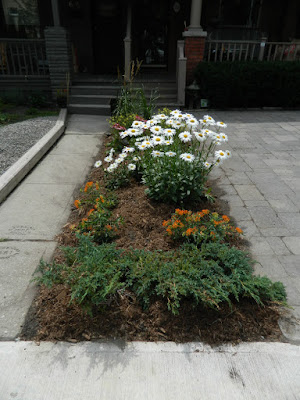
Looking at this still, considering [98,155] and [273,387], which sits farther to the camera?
[98,155]

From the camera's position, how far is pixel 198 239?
8.75 ft

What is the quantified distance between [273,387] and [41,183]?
11.8ft

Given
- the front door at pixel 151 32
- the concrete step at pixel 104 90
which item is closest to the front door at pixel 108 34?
the front door at pixel 151 32

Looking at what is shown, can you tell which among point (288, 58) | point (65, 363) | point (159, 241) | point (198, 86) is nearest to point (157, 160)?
Result: point (159, 241)

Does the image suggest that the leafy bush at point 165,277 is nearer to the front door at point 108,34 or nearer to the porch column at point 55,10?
the porch column at point 55,10

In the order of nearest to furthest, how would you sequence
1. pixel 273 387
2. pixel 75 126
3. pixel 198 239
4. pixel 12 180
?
1. pixel 273 387
2. pixel 198 239
3. pixel 12 180
4. pixel 75 126

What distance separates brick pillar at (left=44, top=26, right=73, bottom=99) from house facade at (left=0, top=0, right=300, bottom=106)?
0.90 m

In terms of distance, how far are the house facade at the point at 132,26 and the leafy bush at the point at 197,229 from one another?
736 cm

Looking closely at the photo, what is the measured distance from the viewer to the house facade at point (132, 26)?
31.3 ft

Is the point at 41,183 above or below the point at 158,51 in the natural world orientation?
below

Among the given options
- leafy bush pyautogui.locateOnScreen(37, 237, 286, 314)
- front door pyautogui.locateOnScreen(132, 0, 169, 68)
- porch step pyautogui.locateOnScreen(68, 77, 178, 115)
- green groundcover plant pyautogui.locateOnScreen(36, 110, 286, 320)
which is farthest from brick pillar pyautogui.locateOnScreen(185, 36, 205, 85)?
leafy bush pyautogui.locateOnScreen(37, 237, 286, 314)

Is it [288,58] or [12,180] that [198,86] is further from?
[12,180]

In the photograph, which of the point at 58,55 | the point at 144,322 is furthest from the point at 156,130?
the point at 58,55

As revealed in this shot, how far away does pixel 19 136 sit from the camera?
574cm
